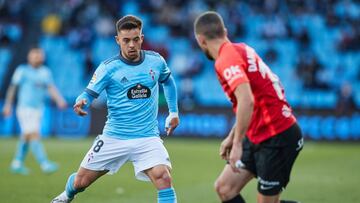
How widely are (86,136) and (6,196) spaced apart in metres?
13.2

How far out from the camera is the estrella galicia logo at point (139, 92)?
27.3ft

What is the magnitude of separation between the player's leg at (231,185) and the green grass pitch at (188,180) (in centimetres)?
349

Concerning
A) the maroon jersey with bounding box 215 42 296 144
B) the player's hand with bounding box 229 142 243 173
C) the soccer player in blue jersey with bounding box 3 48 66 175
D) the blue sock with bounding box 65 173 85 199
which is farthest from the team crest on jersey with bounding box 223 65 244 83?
the soccer player in blue jersey with bounding box 3 48 66 175

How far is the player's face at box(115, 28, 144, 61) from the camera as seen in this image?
8.24 m

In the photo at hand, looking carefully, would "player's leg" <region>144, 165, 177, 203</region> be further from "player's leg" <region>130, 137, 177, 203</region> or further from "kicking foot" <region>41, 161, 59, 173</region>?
"kicking foot" <region>41, 161, 59, 173</region>

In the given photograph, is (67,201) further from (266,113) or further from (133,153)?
(266,113)

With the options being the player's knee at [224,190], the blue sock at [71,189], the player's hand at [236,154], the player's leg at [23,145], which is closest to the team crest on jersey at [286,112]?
the player's hand at [236,154]

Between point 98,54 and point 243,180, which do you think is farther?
point 98,54

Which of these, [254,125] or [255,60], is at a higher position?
[255,60]

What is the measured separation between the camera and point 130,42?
827 centimetres

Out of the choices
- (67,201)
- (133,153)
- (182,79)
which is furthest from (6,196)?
(182,79)

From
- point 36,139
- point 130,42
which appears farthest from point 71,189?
point 36,139

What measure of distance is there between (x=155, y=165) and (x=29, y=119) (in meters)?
7.51

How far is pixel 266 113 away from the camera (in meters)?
6.95
